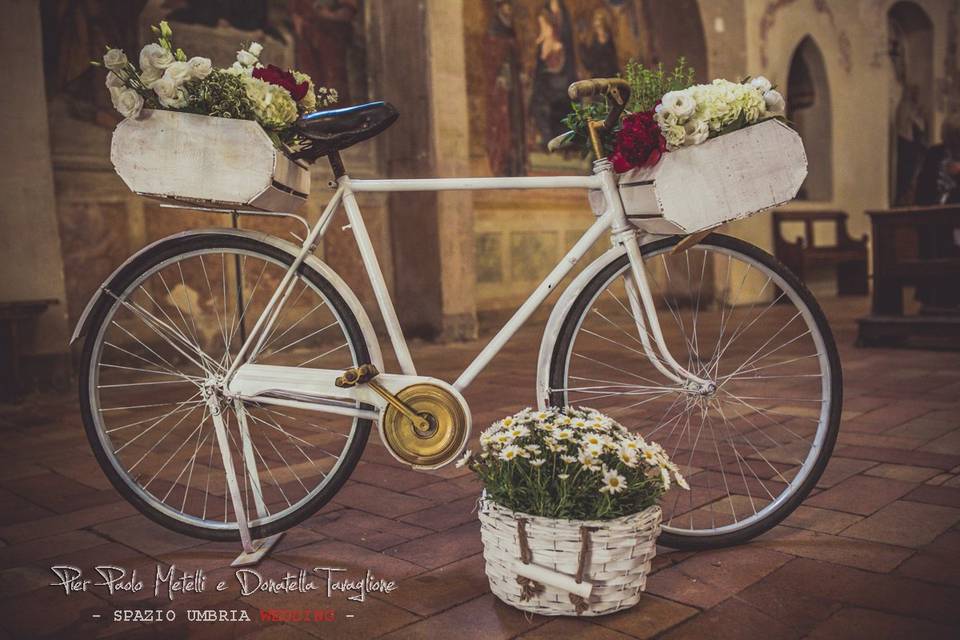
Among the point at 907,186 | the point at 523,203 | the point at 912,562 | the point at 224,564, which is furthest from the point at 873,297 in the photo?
the point at 907,186

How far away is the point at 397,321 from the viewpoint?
7.39 ft

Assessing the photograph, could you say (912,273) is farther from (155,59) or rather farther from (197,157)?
(155,59)

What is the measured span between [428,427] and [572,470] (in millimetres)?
436

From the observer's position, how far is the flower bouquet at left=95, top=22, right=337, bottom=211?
2062 mm

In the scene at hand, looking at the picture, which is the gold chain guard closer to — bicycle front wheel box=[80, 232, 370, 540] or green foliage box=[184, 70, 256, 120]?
bicycle front wheel box=[80, 232, 370, 540]

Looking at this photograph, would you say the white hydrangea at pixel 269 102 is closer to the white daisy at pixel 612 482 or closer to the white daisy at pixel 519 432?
the white daisy at pixel 519 432

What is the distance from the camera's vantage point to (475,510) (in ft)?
8.60

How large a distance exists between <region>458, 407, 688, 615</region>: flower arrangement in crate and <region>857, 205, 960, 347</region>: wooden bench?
464cm

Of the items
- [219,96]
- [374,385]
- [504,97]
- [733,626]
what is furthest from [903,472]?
[504,97]

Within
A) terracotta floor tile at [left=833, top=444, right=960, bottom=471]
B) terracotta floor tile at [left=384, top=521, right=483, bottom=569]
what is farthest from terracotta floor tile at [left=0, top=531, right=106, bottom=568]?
terracotta floor tile at [left=833, top=444, right=960, bottom=471]

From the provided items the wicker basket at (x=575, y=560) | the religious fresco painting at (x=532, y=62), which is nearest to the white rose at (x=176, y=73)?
the wicker basket at (x=575, y=560)

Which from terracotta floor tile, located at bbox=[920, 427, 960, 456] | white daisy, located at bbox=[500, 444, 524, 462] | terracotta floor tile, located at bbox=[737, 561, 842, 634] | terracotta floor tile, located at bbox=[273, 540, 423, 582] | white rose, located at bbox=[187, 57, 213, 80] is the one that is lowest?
terracotta floor tile, located at bbox=[920, 427, 960, 456]

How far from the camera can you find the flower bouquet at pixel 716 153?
6.67 feet

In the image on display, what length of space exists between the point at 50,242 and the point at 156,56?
11.4 ft
